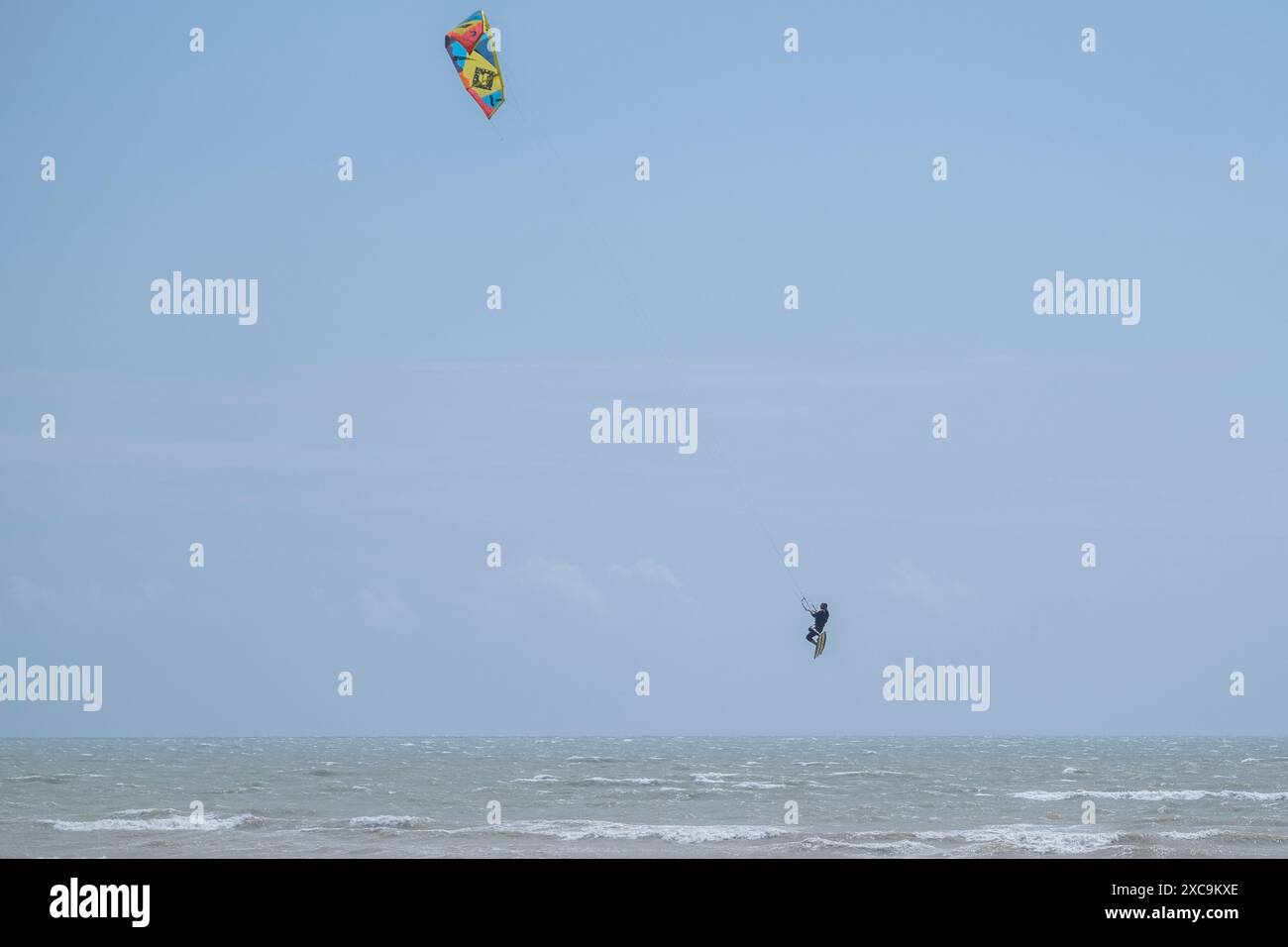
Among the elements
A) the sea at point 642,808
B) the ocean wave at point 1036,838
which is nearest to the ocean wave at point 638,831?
the sea at point 642,808

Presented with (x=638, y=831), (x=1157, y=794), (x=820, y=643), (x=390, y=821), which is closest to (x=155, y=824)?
(x=390, y=821)

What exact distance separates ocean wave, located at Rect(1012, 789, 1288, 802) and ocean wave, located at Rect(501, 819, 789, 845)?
9.14 m

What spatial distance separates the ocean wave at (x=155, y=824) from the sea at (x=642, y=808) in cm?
6

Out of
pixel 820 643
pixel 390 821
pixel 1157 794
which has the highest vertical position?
pixel 820 643

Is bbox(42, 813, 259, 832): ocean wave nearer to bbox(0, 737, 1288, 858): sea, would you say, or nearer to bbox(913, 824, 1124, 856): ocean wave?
bbox(0, 737, 1288, 858): sea

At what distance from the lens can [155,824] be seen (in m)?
25.1

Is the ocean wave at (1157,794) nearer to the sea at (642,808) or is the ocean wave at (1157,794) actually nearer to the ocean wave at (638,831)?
the sea at (642,808)

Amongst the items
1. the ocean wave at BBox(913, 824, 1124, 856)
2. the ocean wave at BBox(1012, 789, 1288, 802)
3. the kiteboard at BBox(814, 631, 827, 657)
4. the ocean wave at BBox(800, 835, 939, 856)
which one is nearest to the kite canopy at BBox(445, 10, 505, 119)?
the kiteboard at BBox(814, 631, 827, 657)

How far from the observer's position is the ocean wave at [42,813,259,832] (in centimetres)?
2438

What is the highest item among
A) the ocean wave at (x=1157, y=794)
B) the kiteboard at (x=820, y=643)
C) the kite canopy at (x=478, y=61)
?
the kite canopy at (x=478, y=61)

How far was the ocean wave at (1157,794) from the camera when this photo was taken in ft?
100.0

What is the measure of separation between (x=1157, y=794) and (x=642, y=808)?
40.0 ft

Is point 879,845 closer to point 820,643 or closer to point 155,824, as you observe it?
point 820,643
